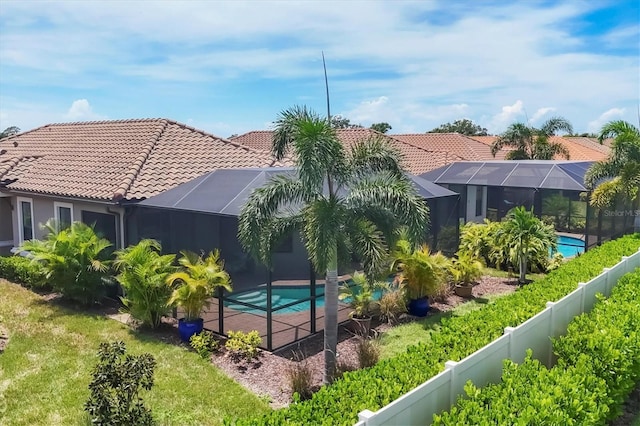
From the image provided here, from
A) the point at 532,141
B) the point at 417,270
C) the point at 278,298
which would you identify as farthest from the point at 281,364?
the point at 532,141

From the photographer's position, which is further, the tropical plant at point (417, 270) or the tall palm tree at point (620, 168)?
the tall palm tree at point (620, 168)

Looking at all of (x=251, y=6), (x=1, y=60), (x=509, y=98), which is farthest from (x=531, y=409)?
(x=509, y=98)

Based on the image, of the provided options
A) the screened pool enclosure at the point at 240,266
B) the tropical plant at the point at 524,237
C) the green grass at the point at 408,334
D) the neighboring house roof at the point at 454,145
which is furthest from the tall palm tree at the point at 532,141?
the screened pool enclosure at the point at 240,266

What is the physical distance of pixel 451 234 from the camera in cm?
1595

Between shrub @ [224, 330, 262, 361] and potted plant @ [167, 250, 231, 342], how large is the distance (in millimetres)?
1095

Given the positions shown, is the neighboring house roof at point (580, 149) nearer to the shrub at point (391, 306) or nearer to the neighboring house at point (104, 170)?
the neighboring house at point (104, 170)

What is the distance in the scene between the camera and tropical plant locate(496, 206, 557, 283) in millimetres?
16078

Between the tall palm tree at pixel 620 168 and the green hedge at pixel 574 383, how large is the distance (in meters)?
11.4

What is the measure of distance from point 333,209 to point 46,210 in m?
12.0

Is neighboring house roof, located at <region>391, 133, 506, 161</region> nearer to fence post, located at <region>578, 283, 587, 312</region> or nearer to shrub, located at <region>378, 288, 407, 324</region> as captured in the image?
shrub, located at <region>378, 288, 407, 324</region>

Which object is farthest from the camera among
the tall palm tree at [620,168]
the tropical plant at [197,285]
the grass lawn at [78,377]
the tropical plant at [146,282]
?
the tall palm tree at [620,168]

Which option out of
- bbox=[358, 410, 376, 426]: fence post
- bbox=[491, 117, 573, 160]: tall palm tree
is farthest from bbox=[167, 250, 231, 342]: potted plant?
bbox=[491, 117, 573, 160]: tall palm tree

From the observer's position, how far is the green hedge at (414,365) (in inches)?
190

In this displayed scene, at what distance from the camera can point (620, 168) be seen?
18234 mm
